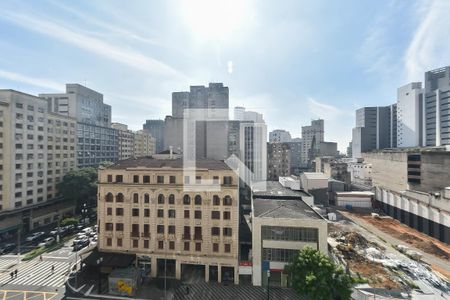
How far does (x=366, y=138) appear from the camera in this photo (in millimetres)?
198375

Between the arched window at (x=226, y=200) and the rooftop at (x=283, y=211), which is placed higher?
the arched window at (x=226, y=200)

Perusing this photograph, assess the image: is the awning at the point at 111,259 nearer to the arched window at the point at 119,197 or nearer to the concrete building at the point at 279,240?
the arched window at the point at 119,197

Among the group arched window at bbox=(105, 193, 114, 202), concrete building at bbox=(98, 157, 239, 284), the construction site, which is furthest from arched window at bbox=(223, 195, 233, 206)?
the construction site

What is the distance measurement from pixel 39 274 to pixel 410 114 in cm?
20462

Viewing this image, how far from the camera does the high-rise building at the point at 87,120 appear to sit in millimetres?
94688

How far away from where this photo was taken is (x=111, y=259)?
1646 inches

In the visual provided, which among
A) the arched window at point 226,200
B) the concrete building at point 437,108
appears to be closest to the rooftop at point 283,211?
the arched window at point 226,200

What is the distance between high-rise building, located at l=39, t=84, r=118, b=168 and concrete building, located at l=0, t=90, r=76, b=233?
38.2ft

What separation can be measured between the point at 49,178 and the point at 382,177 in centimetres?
11738

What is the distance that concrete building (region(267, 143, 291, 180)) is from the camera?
12638 cm

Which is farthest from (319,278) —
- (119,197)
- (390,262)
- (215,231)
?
(119,197)

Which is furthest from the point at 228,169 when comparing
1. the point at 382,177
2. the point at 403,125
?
the point at 403,125

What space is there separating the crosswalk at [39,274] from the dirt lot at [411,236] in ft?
234

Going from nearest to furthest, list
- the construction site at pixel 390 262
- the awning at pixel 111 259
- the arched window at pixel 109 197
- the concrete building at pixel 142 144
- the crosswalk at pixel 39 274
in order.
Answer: the construction site at pixel 390 262 < the awning at pixel 111 259 < the crosswalk at pixel 39 274 < the arched window at pixel 109 197 < the concrete building at pixel 142 144
